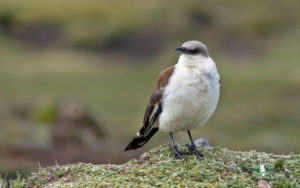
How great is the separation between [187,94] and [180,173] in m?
1.17

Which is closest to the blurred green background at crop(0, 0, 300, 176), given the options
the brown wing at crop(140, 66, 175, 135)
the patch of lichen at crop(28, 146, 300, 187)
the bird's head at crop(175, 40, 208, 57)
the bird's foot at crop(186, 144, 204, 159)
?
the brown wing at crop(140, 66, 175, 135)

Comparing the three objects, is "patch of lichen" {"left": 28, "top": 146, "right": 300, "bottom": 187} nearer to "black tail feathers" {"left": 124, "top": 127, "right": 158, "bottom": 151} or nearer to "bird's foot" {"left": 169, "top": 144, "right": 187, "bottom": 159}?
"bird's foot" {"left": 169, "top": 144, "right": 187, "bottom": 159}

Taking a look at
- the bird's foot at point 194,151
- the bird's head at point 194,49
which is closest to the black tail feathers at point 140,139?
the bird's foot at point 194,151

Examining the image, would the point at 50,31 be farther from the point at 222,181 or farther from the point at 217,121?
the point at 222,181

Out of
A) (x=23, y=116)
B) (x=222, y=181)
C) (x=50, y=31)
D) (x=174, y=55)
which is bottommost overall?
(x=222, y=181)

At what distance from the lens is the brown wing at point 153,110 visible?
9172 mm

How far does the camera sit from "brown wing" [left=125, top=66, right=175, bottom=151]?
30.1 ft

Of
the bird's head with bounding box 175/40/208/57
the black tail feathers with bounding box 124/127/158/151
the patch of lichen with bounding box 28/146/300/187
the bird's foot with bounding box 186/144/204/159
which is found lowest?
the patch of lichen with bounding box 28/146/300/187

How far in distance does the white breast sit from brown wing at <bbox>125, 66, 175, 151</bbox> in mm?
121

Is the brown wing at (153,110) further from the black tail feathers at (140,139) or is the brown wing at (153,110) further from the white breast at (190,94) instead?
the white breast at (190,94)

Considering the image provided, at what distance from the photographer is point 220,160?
28.7 ft

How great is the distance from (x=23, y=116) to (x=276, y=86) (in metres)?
14.3

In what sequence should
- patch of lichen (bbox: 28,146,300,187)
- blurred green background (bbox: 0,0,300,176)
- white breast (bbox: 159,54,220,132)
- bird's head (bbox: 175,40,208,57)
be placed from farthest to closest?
1. blurred green background (bbox: 0,0,300,176)
2. bird's head (bbox: 175,40,208,57)
3. white breast (bbox: 159,54,220,132)
4. patch of lichen (bbox: 28,146,300,187)

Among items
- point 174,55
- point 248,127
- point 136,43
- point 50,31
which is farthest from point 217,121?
point 50,31
